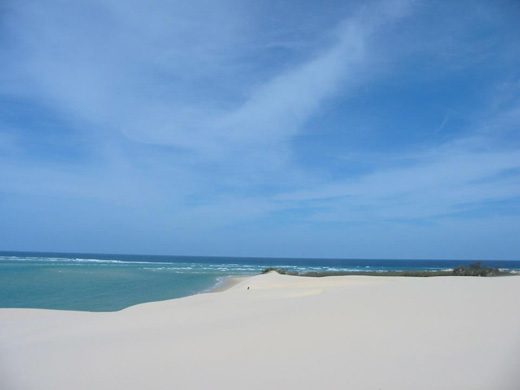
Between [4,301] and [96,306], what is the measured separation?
21.5 ft

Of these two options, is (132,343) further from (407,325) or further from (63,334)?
(407,325)

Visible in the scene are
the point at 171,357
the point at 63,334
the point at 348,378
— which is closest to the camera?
the point at 348,378

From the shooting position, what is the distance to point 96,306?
2209 centimetres

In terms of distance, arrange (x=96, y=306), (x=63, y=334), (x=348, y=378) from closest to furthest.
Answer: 1. (x=348, y=378)
2. (x=63, y=334)
3. (x=96, y=306)

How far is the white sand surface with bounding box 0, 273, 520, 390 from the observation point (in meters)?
5.36

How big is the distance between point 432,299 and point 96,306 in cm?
1857

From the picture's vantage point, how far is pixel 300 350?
6508mm

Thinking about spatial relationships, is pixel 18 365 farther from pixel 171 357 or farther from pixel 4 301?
pixel 4 301

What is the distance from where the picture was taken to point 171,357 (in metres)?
6.41

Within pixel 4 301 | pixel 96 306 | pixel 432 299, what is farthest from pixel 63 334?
pixel 4 301

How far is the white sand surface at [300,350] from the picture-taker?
5359 mm

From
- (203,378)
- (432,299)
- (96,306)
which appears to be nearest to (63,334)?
(203,378)

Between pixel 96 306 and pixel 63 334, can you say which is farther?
pixel 96 306

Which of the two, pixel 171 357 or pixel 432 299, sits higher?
pixel 432 299
